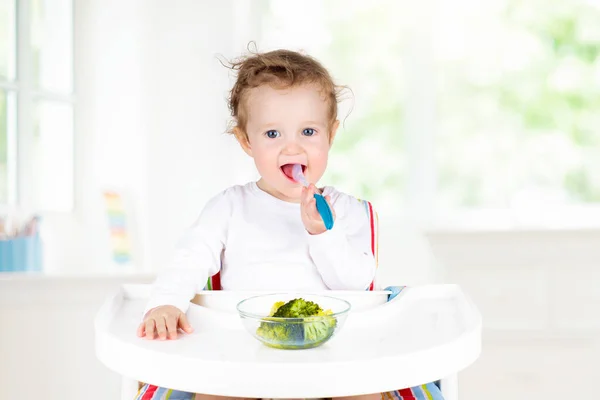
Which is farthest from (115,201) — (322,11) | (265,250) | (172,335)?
(172,335)

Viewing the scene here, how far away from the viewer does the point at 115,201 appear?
263cm

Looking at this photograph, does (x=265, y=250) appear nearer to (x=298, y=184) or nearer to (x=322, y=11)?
(x=298, y=184)

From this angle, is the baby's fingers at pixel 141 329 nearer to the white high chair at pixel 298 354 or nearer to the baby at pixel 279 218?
the white high chair at pixel 298 354

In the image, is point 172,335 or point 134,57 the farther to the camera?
point 134,57

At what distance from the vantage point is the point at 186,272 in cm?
124

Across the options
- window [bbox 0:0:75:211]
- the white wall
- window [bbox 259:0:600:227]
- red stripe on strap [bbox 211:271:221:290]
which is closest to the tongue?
red stripe on strap [bbox 211:271:221:290]

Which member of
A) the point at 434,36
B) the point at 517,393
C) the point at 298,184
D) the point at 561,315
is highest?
the point at 434,36

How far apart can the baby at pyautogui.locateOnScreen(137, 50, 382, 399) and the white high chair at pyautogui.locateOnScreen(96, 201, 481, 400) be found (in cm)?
11

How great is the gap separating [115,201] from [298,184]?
4.75 ft

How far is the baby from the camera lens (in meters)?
1.29

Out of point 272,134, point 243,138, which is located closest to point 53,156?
point 243,138

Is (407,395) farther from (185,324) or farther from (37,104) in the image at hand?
(37,104)

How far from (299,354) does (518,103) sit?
254 centimetres

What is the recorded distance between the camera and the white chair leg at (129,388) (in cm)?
117
